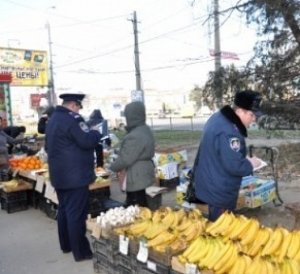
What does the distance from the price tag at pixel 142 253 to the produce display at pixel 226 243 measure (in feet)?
0.16

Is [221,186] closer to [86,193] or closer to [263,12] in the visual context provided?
[86,193]

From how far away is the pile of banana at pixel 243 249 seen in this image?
3.09 meters

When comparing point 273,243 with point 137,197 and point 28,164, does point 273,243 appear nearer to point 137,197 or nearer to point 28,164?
point 137,197

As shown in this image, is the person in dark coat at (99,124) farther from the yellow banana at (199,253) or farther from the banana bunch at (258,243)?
the banana bunch at (258,243)

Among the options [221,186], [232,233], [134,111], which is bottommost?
[232,233]

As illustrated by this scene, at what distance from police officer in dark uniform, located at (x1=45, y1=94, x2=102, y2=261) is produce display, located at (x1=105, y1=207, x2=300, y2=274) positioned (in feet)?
3.73

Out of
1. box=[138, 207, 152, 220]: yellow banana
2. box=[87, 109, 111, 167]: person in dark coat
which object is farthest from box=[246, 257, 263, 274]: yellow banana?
box=[87, 109, 111, 167]: person in dark coat

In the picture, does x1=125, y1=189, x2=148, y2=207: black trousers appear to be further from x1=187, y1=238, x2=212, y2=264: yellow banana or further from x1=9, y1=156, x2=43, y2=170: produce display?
x1=9, y1=156, x2=43, y2=170: produce display

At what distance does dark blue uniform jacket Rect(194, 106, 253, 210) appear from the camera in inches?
148

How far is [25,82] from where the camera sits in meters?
36.0

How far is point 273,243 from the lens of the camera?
330 cm

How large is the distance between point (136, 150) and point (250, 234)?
6.81 feet

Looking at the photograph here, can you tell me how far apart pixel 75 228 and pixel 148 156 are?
1.16m

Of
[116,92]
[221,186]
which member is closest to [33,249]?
[221,186]
